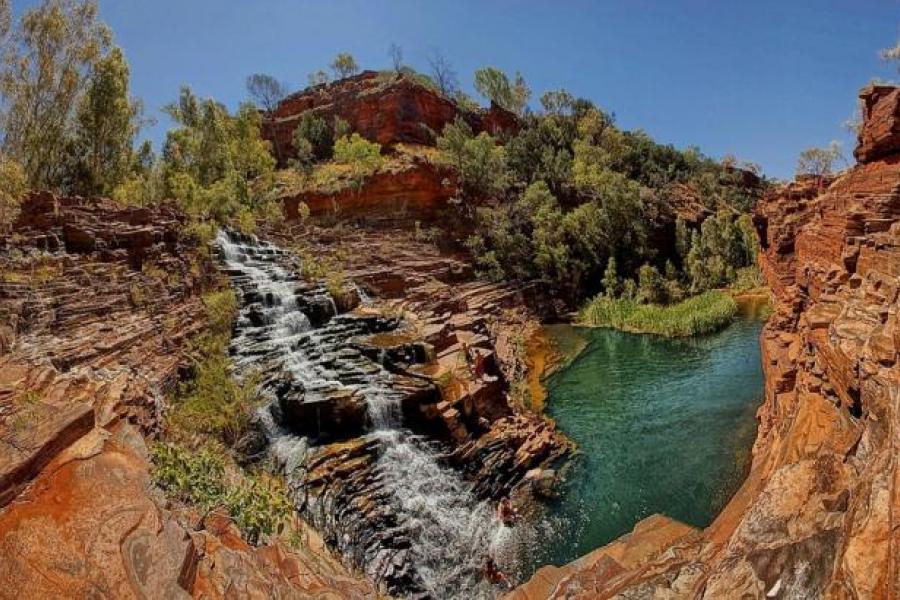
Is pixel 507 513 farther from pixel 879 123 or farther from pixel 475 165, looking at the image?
pixel 475 165

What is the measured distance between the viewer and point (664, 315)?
103ft

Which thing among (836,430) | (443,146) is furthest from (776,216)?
(443,146)

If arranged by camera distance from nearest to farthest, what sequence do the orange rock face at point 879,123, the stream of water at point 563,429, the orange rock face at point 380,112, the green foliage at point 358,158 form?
the orange rock face at point 879,123 < the stream of water at point 563,429 < the green foliage at point 358,158 < the orange rock face at point 380,112

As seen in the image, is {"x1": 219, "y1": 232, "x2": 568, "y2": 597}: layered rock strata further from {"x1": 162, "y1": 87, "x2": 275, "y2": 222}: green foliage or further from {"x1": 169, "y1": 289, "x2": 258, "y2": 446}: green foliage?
{"x1": 162, "y1": 87, "x2": 275, "y2": 222}: green foliage

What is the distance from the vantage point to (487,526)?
1315 centimetres

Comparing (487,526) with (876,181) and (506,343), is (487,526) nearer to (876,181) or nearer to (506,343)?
(876,181)

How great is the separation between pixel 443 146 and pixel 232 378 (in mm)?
31519

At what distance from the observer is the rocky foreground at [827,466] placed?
4.30 meters

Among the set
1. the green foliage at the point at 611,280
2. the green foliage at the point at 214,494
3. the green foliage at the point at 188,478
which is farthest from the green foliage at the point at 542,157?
the green foliage at the point at 214,494

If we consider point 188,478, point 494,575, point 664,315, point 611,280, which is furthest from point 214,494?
point 611,280

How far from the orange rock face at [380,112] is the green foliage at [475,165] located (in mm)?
9923

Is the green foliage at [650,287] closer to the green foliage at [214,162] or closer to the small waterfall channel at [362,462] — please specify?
the small waterfall channel at [362,462]

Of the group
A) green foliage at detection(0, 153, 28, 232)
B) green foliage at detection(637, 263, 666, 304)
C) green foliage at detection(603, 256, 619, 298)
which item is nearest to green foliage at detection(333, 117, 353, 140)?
green foliage at detection(603, 256, 619, 298)

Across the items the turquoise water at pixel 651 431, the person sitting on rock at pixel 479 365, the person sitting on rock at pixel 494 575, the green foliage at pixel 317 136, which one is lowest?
the person sitting on rock at pixel 494 575
